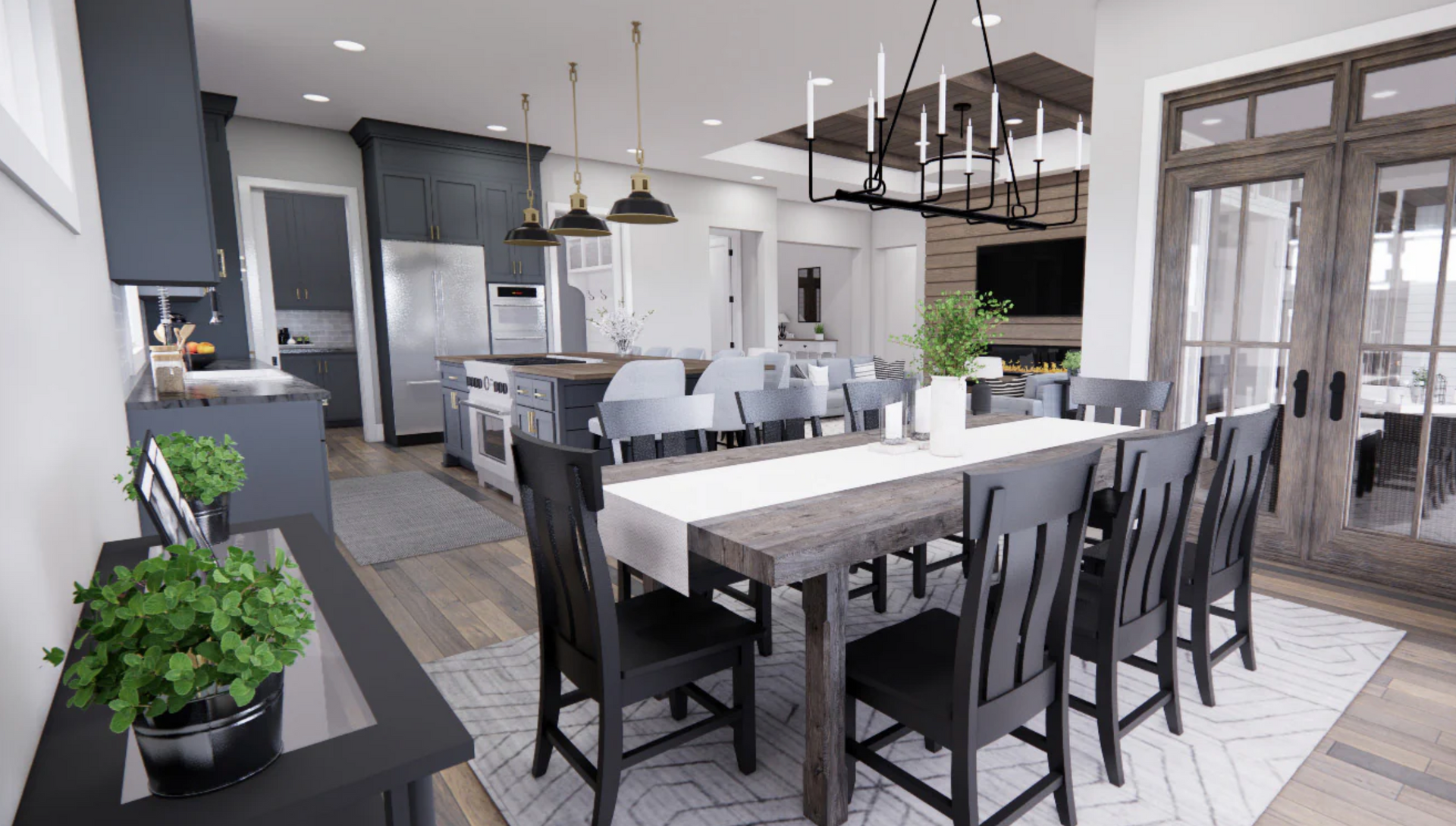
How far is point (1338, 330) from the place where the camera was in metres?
3.14

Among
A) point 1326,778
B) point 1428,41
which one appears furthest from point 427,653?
point 1428,41

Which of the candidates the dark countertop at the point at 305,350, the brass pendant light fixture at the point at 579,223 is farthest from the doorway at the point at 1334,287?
the dark countertop at the point at 305,350

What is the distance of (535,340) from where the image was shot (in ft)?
23.9

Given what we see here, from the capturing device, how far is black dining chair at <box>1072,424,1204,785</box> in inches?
65.2

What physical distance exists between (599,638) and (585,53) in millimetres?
4328

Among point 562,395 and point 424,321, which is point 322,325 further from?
point 562,395

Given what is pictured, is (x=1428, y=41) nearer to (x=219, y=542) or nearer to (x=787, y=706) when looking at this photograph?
(x=787, y=706)

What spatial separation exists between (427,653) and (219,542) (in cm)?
122

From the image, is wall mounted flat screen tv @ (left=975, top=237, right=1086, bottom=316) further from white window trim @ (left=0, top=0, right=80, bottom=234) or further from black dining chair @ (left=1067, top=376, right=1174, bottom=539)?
white window trim @ (left=0, top=0, right=80, bottom=234)

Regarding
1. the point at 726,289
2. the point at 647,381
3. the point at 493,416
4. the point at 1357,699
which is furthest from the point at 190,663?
the point at 726,289

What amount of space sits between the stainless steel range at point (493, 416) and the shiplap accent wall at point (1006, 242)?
5.34m

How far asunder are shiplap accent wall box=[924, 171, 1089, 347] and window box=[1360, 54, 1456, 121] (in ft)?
16.2

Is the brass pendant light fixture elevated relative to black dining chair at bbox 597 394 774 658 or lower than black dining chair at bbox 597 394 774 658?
elevated

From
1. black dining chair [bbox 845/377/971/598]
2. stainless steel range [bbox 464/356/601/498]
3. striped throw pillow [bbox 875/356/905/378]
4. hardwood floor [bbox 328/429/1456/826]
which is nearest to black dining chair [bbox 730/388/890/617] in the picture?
black dining chair [bbox 845/377/971/598]
